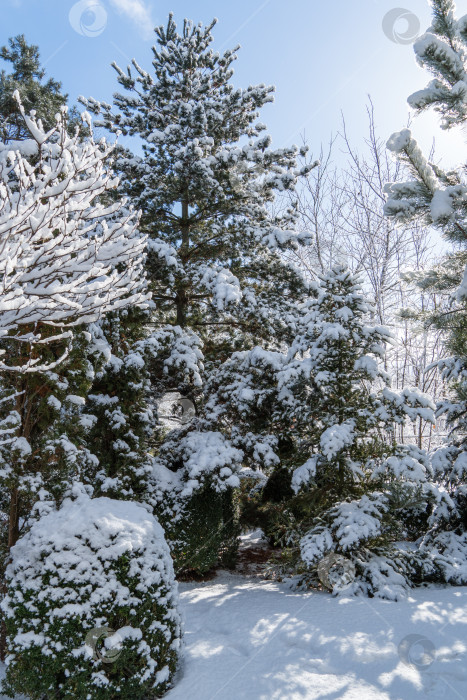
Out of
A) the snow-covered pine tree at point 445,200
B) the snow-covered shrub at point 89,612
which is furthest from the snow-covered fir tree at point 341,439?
the snow-covered shrub at point 89,612

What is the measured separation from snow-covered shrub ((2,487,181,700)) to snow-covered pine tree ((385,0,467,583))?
3.25 metres

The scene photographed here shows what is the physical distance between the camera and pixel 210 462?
18.9 ft

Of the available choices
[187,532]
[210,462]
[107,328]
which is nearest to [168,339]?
[107,328]

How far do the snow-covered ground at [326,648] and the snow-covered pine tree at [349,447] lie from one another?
0.51 meters

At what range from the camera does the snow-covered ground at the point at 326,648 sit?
2918 millimetres

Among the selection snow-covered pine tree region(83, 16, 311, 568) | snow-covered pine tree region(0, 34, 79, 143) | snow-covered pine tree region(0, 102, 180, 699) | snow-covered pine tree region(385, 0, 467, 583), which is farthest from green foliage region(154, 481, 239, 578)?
snow-covered pine tree region(0, 34, 79, 143)

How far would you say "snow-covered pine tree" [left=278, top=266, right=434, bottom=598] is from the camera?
485 centimetres

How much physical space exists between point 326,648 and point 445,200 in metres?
3.51

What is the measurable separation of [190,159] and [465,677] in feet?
23.9

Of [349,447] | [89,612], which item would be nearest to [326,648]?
[89,612]

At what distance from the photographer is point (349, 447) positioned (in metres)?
5.42

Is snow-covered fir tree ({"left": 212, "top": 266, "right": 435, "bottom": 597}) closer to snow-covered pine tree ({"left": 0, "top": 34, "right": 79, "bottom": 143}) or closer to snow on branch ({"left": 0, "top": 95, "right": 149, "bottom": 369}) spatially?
snow on branch ({"left": 0, "top": 95, "right": 149, "bottom": 369})

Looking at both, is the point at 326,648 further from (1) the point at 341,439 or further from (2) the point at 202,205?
(2) the point at 202,205

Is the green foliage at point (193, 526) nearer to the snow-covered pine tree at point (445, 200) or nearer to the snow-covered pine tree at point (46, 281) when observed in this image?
the snow-covered pine tree at point (46, 281)
